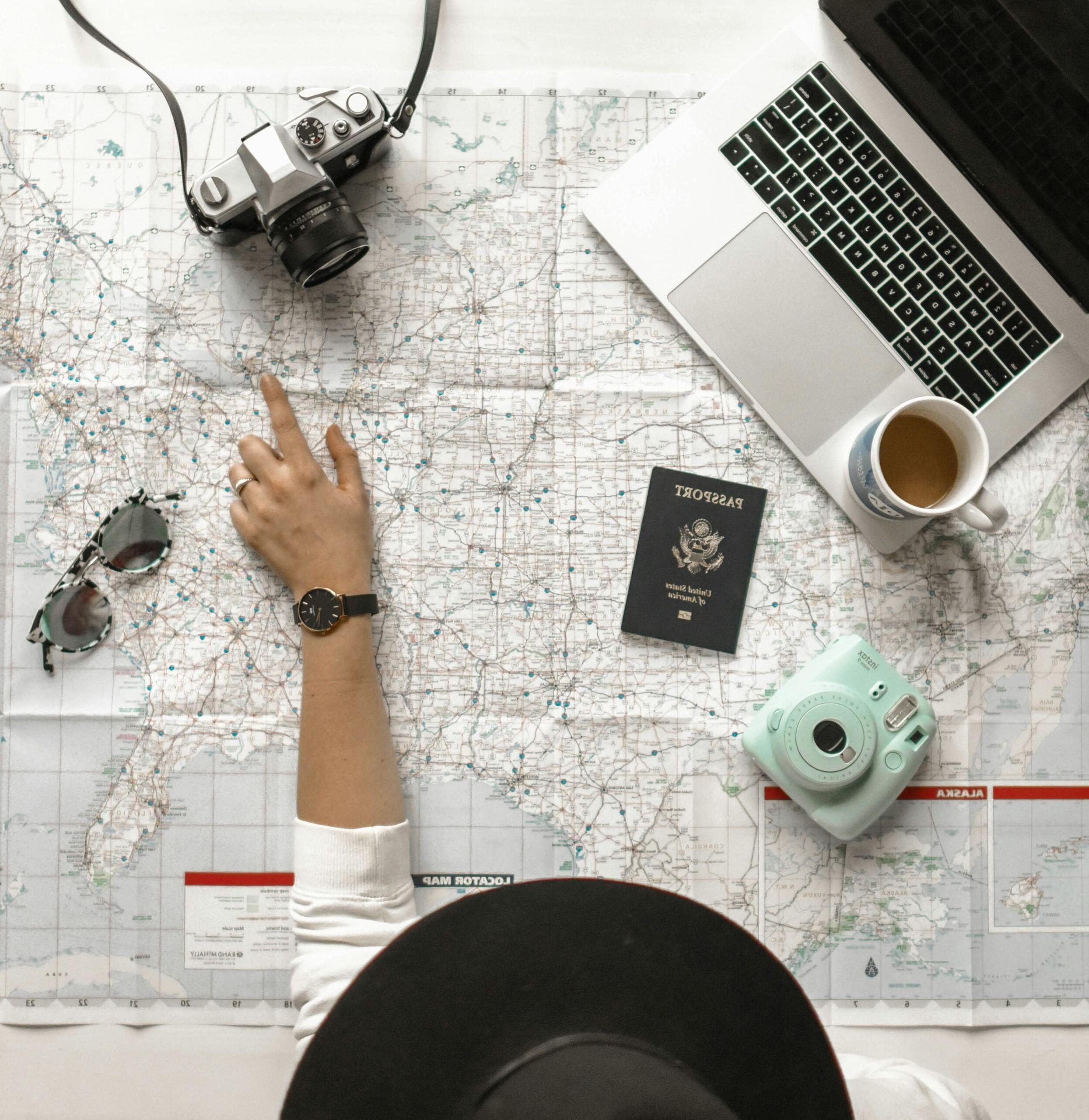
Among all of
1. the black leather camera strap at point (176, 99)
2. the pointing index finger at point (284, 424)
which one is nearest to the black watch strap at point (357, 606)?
the pointing index finger at point (284, 424)

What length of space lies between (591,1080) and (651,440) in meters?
0.63

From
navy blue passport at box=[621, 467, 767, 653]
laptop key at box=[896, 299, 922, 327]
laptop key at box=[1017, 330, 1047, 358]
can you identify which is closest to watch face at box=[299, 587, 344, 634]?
navy blue passport at box=[621, 467, 767, 653]

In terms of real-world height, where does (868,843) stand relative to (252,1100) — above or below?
above

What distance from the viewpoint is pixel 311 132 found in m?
0.83

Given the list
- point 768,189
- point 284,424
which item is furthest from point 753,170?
point 284,424

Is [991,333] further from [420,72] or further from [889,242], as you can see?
[420,72]

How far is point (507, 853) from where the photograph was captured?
0.91 metres

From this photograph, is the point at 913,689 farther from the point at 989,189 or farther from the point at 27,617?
the point at 27,617

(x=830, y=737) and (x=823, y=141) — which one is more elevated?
(x=823, y=141)

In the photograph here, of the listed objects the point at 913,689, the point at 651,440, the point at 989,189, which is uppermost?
the point at 989,189

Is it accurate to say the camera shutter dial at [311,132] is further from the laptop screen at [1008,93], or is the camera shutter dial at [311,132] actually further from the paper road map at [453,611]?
the laptop screen at [1008,93]

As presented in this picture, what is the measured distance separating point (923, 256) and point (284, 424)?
701 mm

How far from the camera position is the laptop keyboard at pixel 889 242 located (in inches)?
35.0

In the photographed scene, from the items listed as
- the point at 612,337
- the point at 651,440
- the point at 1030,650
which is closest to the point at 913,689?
the point at 1030,650
